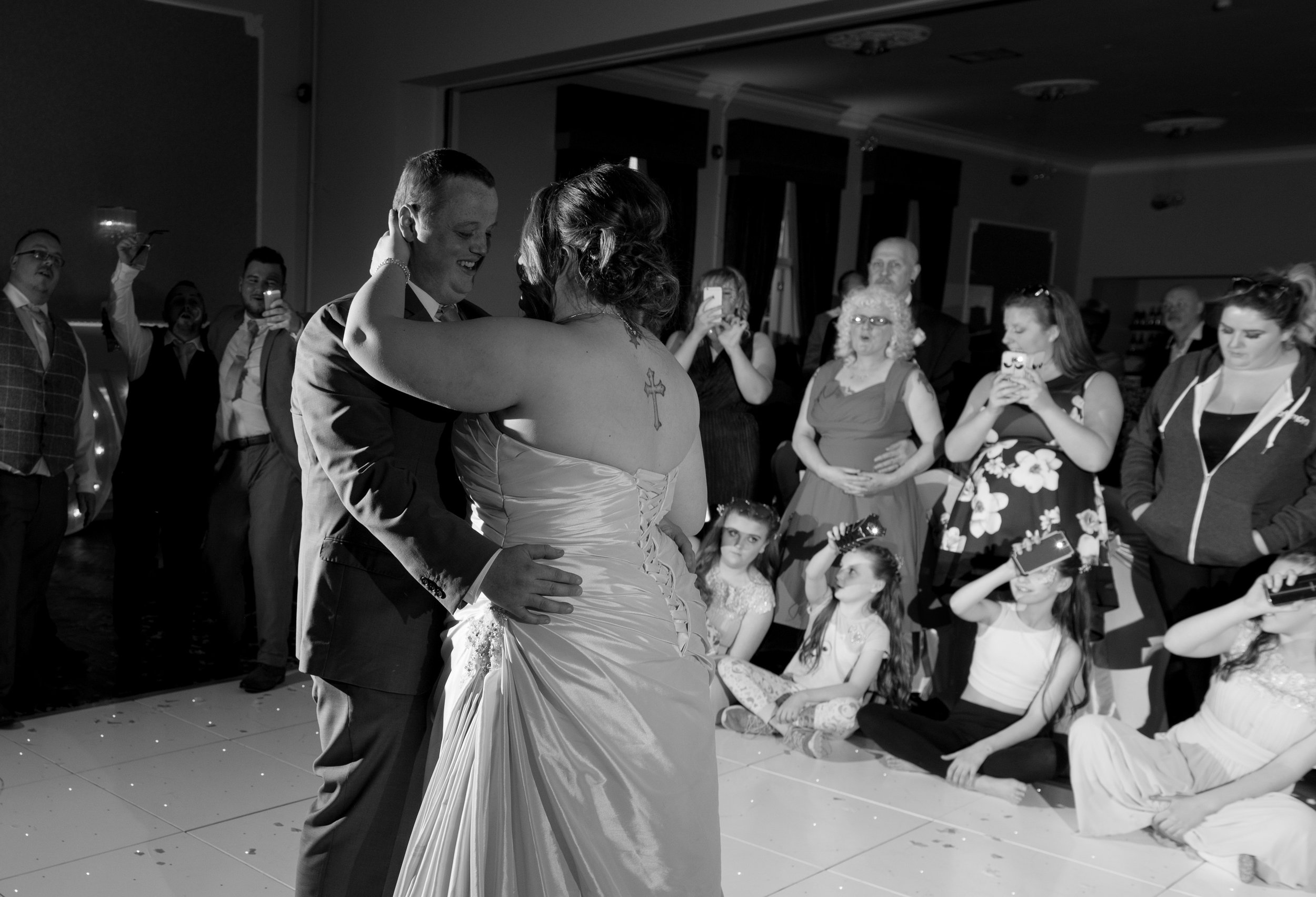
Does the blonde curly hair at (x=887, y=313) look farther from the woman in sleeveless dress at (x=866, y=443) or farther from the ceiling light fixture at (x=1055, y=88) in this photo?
the ceiling light fixture at (x=1055, y=88)

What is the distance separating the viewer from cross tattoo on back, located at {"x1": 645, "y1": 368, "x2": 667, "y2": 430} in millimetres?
1891

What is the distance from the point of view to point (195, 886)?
2.71m

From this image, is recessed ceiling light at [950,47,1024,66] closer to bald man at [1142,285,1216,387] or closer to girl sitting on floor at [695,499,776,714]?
bald man at [1142,285,1216,387]

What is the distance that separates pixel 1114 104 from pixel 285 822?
3.42 m

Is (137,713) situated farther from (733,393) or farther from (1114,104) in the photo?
(1114,104)

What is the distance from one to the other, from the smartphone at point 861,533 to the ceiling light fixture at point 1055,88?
1.59m

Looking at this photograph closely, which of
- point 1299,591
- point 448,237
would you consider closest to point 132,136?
point 448,237

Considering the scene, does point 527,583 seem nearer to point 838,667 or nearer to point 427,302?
point 427,302

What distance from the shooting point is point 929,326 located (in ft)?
14.9

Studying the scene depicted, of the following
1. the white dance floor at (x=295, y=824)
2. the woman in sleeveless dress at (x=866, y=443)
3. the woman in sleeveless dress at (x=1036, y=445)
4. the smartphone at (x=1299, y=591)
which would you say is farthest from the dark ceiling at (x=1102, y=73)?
the white dance floor at (x=295, y=824)

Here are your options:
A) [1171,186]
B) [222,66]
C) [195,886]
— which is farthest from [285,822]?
[222,66]

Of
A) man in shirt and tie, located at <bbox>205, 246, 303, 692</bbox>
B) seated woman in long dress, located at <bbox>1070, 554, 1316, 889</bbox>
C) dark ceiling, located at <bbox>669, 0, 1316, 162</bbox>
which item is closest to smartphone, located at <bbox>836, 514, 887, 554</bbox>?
seated woman in long dress, located at <bbox>1070, 554, 1316, 889</bbox>

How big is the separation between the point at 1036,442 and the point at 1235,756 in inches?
43.4

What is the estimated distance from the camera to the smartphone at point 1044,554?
361cm
